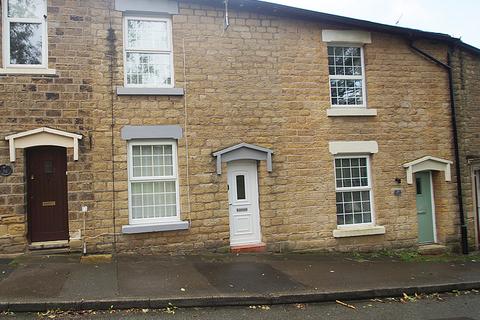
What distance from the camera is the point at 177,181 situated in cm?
962

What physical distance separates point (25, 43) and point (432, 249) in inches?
450

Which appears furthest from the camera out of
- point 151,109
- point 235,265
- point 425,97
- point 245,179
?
point 425,97

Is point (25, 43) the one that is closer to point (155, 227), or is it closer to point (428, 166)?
point (155, 227)

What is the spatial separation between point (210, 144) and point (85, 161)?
2.80m

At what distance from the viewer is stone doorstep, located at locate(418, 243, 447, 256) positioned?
11.4 metres

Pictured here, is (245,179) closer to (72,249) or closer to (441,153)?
(72,249)

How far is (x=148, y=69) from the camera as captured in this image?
973cm

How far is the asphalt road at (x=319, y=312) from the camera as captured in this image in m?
5.85

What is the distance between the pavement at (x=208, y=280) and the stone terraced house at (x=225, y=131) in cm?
82

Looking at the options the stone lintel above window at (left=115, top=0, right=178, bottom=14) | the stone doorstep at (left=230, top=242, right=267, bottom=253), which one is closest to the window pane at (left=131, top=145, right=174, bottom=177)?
the stone doorstep at (left=230, top=242, right=267, bottom=253)

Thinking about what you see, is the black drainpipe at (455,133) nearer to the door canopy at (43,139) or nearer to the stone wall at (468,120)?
the stone wall at (468,120)

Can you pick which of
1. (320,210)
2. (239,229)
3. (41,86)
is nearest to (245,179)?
(239,229)

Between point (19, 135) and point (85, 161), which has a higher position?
point (19, 135)

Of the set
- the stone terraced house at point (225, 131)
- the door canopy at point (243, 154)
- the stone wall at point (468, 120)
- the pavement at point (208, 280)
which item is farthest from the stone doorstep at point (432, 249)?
the door canopy at point (243, 154)
